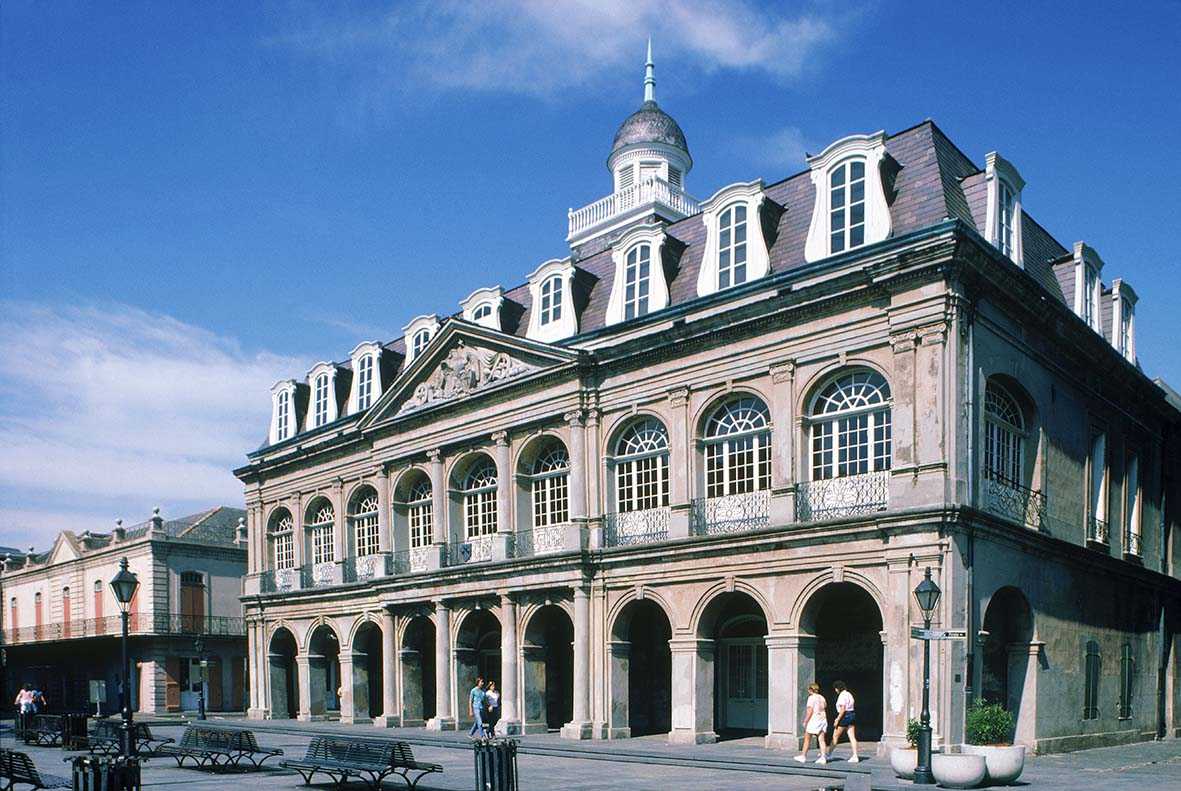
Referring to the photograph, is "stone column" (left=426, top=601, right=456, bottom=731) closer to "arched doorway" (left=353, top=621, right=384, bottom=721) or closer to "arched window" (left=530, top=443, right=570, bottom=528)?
"arched window" (left=530, top=443, right=570, bottom=528)

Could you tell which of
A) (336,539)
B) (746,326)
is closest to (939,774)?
(746,326)

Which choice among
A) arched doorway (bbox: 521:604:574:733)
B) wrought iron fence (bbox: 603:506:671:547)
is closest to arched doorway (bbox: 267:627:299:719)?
arched doorway (bbox: 521:604:574:733)

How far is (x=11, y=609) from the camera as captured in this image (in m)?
58.4

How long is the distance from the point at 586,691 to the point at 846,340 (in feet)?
35.0

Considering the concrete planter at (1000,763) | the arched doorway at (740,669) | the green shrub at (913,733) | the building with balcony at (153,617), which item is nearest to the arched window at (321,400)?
the building with balcony at (153,617)

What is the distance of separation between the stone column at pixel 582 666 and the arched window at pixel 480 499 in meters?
5.18

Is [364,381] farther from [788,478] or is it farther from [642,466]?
[788,478]

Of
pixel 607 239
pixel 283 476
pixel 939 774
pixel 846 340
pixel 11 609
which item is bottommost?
pixel 11 609

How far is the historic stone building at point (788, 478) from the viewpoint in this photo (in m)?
21.8

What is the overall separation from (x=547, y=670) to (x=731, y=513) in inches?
349

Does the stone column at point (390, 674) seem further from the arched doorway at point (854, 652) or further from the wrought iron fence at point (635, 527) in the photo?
the arched doorway at point (854, 652)

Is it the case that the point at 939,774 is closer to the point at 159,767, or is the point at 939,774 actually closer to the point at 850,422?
the point at 850,422

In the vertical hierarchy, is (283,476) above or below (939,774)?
above

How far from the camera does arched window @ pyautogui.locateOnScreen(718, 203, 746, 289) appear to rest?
2588 cm
